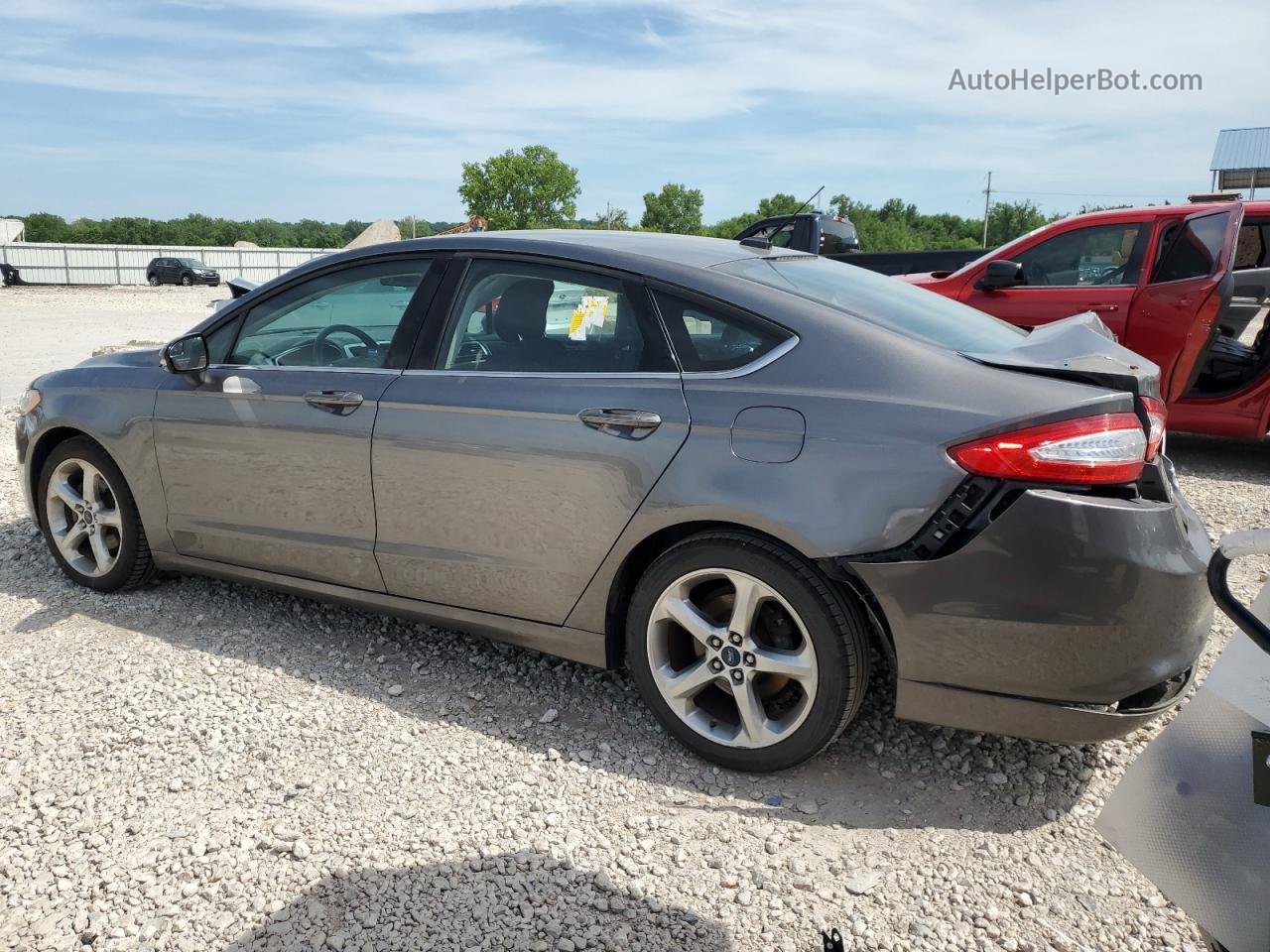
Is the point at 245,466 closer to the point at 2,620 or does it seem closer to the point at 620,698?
the point at 2,620

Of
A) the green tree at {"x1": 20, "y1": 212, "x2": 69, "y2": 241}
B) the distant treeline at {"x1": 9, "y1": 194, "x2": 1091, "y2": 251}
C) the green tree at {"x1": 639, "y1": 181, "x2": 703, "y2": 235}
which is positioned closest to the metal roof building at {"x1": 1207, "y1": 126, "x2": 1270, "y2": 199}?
the distant treeline at {"x1": 9, "y1": 194, "x2": 1091, "y2": 251}

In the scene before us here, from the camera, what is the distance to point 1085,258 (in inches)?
292

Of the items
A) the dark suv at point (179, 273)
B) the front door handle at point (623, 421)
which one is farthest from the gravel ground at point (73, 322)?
the front door handle at point (623, 421)

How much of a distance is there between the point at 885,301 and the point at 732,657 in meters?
1.27

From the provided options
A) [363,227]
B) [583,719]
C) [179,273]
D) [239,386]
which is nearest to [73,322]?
[239,386]

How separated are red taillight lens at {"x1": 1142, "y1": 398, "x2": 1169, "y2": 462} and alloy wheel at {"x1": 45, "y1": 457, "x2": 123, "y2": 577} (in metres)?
3.93

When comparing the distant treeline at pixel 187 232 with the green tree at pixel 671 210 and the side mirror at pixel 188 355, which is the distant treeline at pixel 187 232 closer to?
the green tree at pixel 671 210

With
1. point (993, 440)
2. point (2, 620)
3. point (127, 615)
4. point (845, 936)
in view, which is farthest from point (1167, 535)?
point (2, 620)

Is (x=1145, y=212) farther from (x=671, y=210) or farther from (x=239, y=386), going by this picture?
(x=671, y=210)

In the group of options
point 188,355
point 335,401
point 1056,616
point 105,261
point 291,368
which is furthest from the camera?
point 105,261

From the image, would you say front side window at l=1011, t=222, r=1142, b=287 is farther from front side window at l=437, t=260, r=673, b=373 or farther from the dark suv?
the dark suv

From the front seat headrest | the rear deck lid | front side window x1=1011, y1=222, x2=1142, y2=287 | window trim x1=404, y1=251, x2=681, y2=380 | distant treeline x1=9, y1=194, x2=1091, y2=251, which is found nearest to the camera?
the rear deck lid

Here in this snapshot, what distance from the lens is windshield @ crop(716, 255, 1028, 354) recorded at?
3.07 metres

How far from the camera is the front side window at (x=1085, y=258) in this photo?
23.5 feet
